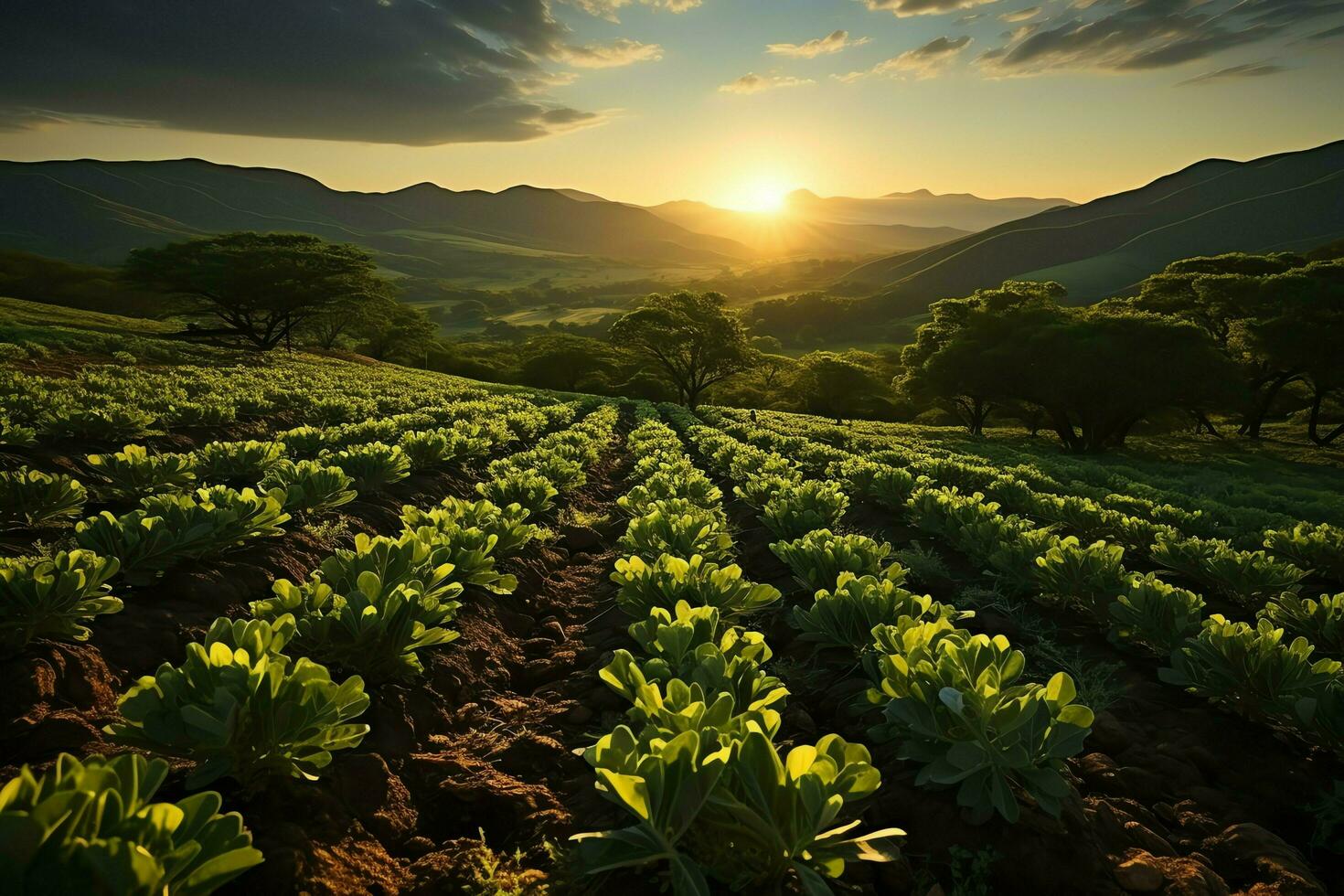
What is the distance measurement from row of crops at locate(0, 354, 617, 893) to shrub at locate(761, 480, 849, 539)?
2659 mm

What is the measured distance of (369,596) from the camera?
337 cm

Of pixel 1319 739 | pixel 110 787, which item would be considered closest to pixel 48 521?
pixel 110 787

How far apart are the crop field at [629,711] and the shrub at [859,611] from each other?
0.11 feet

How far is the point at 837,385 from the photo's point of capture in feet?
184

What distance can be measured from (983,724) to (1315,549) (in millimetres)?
7201

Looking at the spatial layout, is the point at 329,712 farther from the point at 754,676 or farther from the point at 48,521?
the point at 48,521

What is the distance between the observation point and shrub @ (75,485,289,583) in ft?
12.4

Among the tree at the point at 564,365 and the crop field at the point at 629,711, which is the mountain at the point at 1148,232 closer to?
the tree at the point at 564,365

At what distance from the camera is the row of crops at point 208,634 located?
1.44 meters

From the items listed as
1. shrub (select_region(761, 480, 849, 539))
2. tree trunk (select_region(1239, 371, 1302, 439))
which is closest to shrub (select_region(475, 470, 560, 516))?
shrub (select_region(761, 480, 849, 539))

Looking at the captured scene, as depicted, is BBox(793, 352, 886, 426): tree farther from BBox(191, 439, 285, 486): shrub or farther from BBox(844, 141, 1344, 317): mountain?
BBox(844, 141, 1344, 317): mountain

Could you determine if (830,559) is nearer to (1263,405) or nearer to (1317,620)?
(1317,620)

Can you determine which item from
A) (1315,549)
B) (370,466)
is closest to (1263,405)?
(1315,549)

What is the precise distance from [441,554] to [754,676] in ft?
7.92
